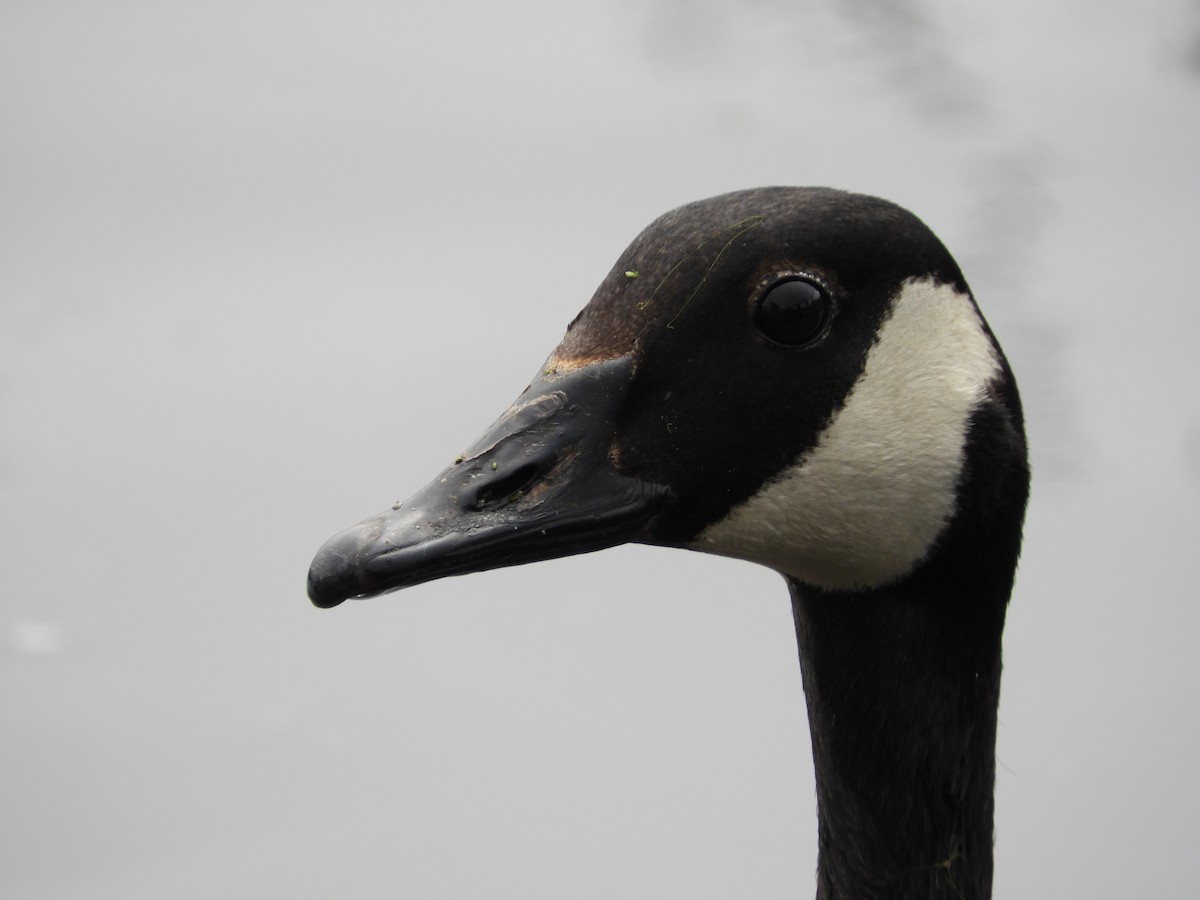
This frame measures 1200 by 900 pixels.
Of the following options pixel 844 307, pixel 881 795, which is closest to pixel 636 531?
pixel 844 307

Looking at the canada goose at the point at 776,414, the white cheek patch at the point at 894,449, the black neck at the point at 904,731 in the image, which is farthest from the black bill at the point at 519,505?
the black neck at the point at 904,731

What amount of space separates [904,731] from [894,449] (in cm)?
45

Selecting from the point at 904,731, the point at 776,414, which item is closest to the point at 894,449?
the point at 776,414

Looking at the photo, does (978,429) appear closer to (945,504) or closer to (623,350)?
(945,504)

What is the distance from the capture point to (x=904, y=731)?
6.08 feet

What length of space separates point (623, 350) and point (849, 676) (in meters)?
0.57

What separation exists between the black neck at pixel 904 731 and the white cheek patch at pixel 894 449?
131mm

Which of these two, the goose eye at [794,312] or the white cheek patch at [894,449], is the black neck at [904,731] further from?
the goose eye at [794,312]

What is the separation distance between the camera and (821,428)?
64.6 inches

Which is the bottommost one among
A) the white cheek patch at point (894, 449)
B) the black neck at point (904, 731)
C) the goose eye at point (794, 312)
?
the black neck at point (904, 731)

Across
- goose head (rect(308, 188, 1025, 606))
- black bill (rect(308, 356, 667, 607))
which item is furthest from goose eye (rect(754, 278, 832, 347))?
black bill (rect(308, 356, 667, 607))

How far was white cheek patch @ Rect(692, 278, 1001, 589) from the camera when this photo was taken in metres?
1.63

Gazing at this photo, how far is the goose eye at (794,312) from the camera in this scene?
161 cm

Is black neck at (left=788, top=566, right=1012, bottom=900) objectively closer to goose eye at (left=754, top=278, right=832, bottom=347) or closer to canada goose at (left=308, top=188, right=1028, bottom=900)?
canada goose at (left=308, top=188, right=1028, bottom=900)
